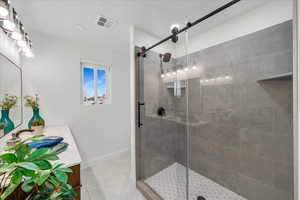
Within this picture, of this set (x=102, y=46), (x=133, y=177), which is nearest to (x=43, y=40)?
(x=102, y=46)

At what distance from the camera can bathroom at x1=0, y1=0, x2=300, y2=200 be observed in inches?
51.9

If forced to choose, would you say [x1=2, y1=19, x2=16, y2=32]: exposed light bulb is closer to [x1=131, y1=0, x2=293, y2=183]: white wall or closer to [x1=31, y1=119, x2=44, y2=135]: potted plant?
[x1=31, y1=119, x2=44, y2=135]: potted plant

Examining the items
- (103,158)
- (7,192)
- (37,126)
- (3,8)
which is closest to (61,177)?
(7,192)

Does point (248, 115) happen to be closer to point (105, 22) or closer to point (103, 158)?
point (105, 22)

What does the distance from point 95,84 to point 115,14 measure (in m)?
1.43

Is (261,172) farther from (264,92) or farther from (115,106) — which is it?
(115,106)

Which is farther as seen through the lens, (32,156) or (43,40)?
(43,40)

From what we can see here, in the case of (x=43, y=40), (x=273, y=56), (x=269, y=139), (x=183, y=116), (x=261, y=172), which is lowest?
(x=261, y=172)

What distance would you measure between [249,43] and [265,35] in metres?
0.15

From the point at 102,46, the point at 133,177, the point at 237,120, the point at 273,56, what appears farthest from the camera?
the point at 102,46

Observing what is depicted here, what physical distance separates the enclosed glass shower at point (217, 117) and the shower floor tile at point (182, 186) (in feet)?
0.04

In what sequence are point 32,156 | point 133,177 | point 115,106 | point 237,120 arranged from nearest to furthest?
point 32,156, point 237,120, point 133,177, point 115,106

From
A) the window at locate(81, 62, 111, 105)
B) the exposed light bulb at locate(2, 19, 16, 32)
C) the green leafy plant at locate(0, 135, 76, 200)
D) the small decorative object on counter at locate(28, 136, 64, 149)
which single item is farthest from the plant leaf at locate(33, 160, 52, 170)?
the window at locate(81, 62, 111, 105)

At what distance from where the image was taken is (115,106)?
269cm
